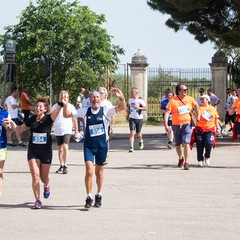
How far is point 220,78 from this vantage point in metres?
35.0

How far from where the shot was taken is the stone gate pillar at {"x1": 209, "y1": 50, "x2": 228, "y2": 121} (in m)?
34.9

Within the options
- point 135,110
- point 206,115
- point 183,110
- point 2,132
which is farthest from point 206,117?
point 2,132

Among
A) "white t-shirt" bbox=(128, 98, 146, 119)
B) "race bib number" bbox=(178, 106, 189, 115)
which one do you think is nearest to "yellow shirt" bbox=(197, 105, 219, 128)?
"race bib number" bbox=(178, 106, 189, 115)

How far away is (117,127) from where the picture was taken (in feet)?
106

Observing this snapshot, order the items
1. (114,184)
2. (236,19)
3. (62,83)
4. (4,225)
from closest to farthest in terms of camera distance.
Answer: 1. (4,225)
2. (114,184)
3. (236,19)
4. (62,83)

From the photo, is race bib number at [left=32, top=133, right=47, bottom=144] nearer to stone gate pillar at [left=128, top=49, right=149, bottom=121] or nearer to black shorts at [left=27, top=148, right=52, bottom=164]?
black shorts at [left=27, top=148, right=52, bottom=164]

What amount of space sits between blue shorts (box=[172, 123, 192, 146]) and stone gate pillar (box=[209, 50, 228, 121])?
A: 18947 millimetres

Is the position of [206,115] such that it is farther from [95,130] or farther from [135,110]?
[95,130]

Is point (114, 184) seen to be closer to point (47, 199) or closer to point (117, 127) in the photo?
point (47, 199)

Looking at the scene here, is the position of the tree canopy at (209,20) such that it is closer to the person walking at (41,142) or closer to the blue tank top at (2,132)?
the person walking at (41,142)

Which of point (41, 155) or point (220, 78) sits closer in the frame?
point (41, 155)

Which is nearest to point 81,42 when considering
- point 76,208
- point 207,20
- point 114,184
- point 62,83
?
point 62,83

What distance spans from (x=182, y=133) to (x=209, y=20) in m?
9.73

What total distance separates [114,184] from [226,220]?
4081mm
